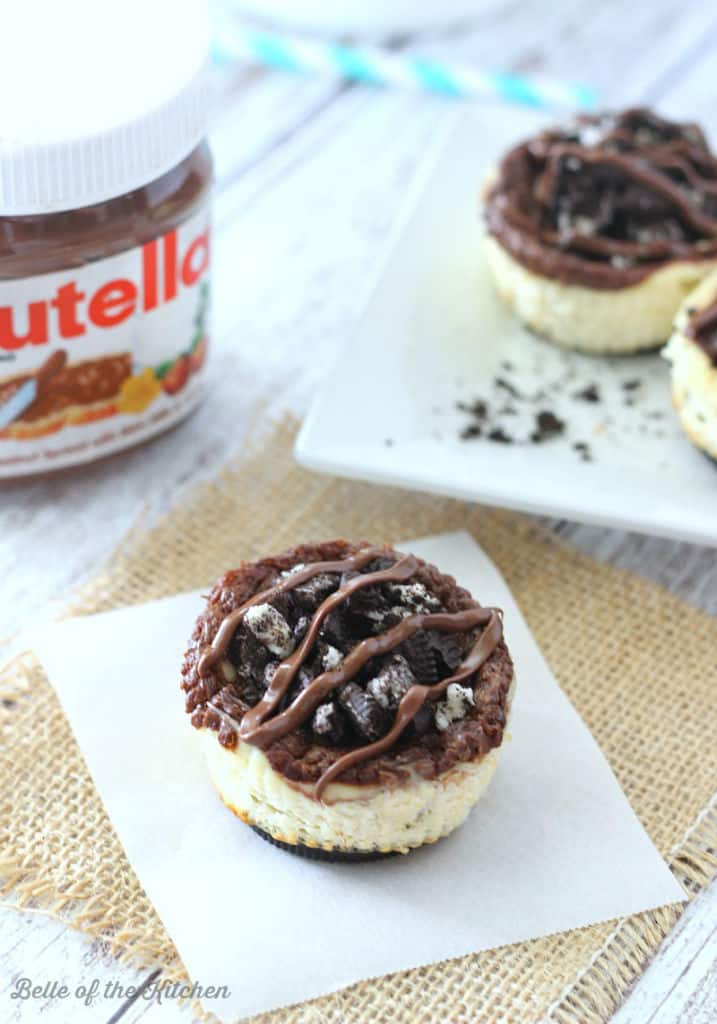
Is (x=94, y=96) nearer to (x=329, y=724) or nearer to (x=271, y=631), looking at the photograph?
(x=271, y=631)

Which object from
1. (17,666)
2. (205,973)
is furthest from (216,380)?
(205,973)

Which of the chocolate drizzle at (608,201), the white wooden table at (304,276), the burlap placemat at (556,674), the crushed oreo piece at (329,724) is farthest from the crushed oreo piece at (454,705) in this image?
the chocolate drizzle at (608,201)

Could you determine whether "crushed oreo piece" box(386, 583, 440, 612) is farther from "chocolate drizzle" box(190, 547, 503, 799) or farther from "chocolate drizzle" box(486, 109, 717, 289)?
"chocolate drizzle" box(486, 109, 717, 289)

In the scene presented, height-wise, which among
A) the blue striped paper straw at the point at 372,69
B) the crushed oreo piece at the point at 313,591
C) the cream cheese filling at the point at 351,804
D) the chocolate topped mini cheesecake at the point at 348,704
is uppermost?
the blue striped paper straw at the point at 372,69

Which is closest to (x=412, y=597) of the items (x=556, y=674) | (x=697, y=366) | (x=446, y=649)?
(x=446, y=649)

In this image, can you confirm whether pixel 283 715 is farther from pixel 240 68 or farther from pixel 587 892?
pixel 240 68

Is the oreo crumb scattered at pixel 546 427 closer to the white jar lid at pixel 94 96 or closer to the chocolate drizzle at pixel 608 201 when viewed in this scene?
the chocolate drizzle at pixel 608 201

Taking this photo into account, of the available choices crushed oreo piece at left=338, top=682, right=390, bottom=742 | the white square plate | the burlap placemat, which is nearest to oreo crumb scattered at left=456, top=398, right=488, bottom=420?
the white square plate
